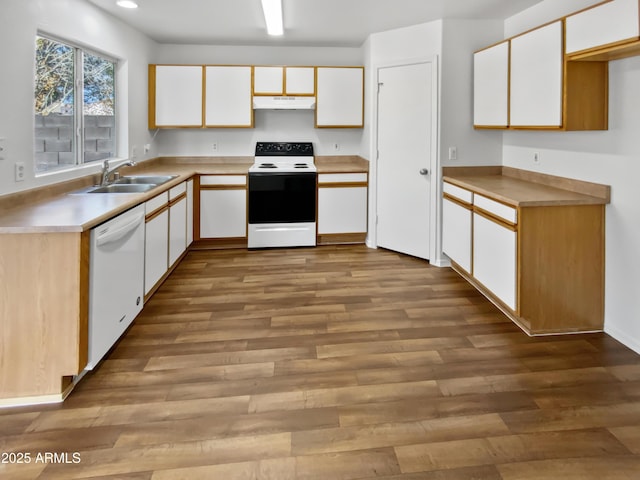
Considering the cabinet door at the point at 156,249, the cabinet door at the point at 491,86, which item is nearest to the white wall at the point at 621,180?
the cabinet door at the point at 491,86

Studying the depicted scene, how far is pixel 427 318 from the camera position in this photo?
3121 millimetres

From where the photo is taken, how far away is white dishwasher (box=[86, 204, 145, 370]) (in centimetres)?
223

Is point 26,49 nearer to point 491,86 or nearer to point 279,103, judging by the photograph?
point 279,103

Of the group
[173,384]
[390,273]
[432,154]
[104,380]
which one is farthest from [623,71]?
[104,380]

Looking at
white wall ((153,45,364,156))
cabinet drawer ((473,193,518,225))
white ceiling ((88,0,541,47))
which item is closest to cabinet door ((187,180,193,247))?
white wall ((153,45,364,156))

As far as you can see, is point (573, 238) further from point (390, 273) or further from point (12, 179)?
point (12, 179)

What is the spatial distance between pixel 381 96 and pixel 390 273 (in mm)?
1909

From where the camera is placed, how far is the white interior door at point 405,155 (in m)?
4.39

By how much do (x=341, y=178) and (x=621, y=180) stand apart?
2.87 m

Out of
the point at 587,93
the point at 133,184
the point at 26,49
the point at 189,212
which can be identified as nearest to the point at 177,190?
the point at 133,184

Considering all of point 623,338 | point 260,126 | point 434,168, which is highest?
point 260,126

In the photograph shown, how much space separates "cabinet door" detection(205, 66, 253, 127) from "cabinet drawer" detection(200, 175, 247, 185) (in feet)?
2.41

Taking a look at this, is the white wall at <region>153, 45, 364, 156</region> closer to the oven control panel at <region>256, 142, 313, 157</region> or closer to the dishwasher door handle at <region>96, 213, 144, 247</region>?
the oven control panel at <region>256, 142, 313, 157</region>

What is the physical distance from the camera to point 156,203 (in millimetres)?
3426
